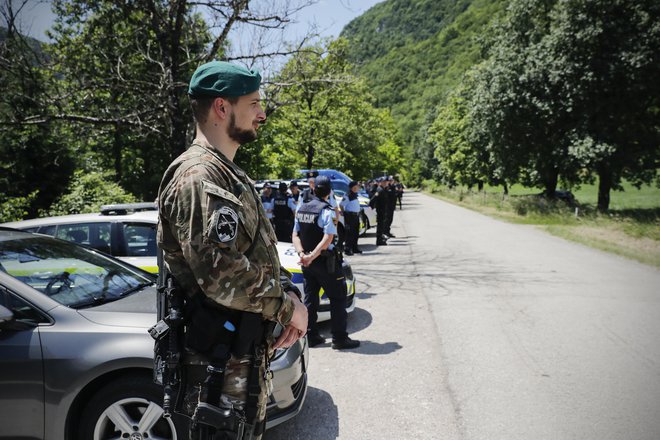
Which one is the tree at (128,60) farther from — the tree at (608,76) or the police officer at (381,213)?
the tree at (608,76)

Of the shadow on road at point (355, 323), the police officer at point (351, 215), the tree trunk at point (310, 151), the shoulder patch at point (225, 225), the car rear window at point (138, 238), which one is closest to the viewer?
the shoulder patch at point (225, 225)

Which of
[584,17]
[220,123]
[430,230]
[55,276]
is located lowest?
[430,230]

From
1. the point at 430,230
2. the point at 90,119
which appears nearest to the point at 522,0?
the point at 430,230

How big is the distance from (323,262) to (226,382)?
3.24 metres

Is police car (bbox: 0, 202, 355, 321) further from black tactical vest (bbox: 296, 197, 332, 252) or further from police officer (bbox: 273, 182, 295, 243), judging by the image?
police officer (bbox: 273, 182, 295, 243)

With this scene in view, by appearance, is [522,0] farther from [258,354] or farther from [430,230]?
[258,354]

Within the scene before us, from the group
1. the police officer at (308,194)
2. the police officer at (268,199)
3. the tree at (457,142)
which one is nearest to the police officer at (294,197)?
the police officer at (308,194)

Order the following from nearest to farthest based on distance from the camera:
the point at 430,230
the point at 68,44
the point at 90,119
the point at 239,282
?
the point at 239,282 → the point at 90,119 → the point at 68,44 → the point at 430,230

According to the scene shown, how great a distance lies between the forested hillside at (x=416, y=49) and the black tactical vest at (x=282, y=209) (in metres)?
76.0

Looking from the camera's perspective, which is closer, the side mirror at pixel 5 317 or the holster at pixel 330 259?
the side mirror at pixel 5 317

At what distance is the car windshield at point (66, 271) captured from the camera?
9.39 feet

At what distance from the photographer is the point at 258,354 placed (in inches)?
66.5

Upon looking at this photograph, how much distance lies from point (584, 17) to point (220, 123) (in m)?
23.3

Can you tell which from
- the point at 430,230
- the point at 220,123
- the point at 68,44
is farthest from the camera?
the point at 430,230
